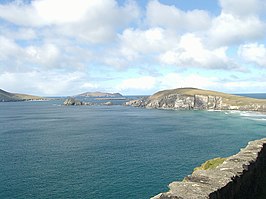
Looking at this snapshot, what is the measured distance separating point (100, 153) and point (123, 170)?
16609mm

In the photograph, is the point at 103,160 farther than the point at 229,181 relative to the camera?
Yes

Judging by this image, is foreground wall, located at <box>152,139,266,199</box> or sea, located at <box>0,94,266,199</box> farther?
sea, located at <box>0,94,266,199</box>

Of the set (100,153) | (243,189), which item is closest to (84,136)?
(100,153)

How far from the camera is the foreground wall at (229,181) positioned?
13289 mm

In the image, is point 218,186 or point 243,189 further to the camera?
point 243,189

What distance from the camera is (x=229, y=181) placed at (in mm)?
15148

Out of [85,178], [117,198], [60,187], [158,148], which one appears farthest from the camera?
[158,148]

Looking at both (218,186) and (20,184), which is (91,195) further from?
(218,186)

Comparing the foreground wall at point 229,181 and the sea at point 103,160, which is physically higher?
the foreground wall at point 229,181

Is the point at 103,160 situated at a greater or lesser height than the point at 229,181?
lesser

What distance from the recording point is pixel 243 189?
1752cm

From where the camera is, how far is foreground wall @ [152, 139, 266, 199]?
13.3m

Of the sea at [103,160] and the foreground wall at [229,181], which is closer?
the foreground wall at [229,181]

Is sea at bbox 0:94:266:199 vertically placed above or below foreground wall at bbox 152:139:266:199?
below
